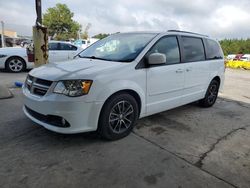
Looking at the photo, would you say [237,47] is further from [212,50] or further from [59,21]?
[212,50]

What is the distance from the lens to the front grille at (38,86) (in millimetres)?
3197

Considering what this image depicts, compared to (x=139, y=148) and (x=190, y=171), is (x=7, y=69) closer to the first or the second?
(x=139, y=148)

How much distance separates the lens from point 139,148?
3.37 metres

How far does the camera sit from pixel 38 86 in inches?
130

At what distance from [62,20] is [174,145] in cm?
4199

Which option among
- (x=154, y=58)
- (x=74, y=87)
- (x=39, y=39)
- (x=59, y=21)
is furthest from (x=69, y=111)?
(x=59, y=21)

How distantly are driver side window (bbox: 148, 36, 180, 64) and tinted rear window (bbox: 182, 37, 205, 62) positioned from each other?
0.90 ft

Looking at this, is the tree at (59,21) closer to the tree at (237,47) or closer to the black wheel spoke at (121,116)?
the tree at (237,47)

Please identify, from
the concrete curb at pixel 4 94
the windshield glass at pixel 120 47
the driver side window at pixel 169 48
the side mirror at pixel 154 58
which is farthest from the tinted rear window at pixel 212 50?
the concrete curb at pixel 4 94

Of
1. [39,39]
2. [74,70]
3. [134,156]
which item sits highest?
[39,39]

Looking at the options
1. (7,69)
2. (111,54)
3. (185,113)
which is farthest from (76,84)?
(7,69)

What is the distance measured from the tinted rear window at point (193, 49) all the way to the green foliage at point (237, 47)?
4595cm

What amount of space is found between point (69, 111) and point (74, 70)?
596mm

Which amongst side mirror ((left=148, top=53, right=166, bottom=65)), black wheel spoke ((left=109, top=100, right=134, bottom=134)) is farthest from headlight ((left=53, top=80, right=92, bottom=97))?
side mirror ((left=148, top=53, right=166, bottom=65))
